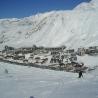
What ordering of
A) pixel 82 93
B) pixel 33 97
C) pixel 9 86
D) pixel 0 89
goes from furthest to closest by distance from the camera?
pixel 9 86, pixel 0 89, pixel 82 93, pixel 33 97

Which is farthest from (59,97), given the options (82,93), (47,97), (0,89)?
(0,89)

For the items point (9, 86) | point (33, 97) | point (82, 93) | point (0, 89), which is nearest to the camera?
point (33, 97)

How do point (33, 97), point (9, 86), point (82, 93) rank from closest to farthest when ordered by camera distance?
point (33, 97) → point (82, 93) → point (9, 86)

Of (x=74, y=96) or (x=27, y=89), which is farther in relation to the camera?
(x=27, y=89)

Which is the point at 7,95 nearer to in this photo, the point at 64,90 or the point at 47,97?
the point at 47,97

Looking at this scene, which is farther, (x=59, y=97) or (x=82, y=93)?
(x=82, y=93)

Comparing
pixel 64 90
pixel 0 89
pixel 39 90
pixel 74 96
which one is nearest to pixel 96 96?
pixel 74 96

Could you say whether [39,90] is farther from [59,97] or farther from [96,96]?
[96,96]

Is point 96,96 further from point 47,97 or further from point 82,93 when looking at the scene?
point 47,97
